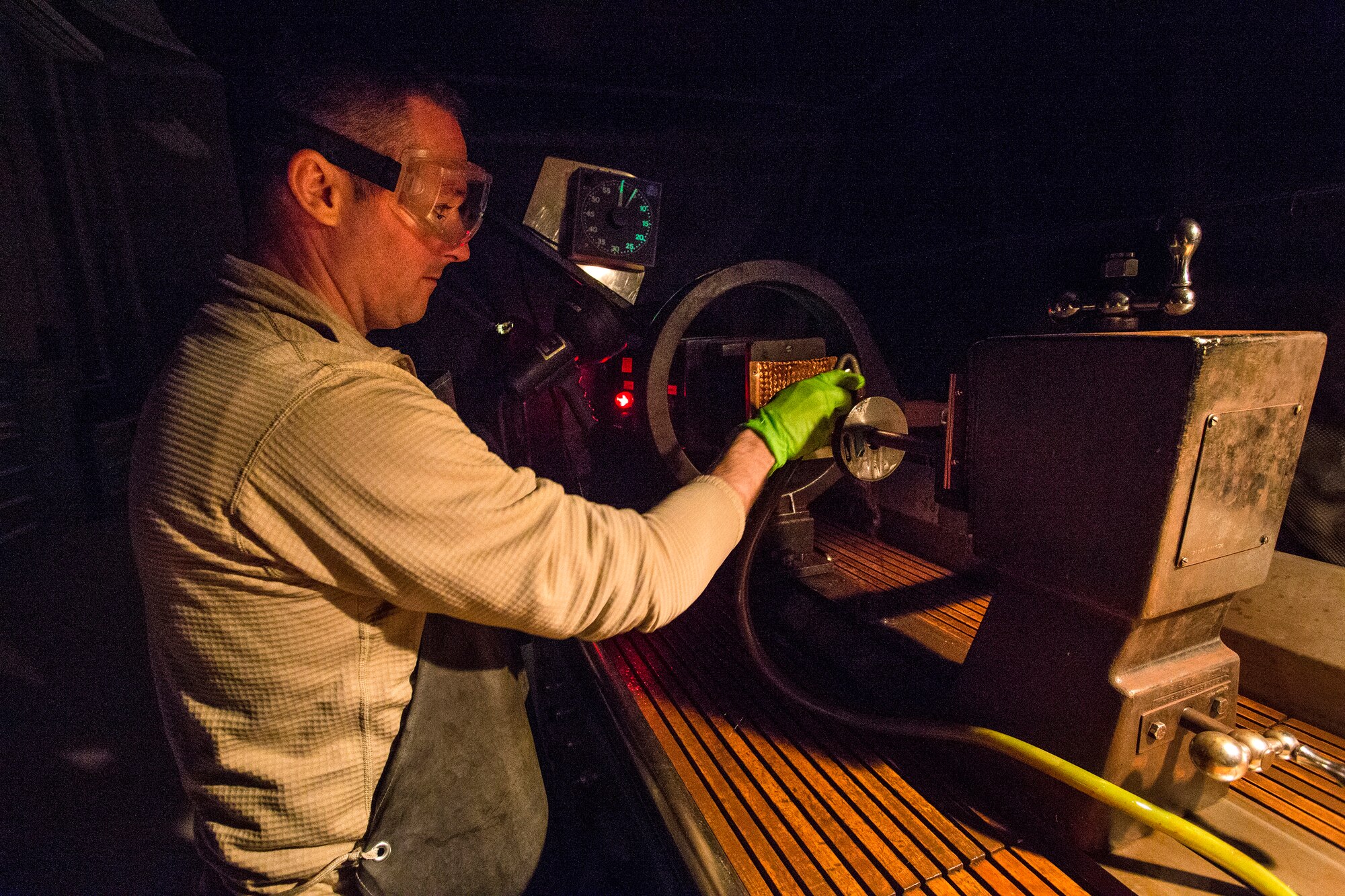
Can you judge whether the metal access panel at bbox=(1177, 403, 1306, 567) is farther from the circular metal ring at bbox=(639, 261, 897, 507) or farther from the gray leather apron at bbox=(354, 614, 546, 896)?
the gray leather apron at bbox=(354, 614, 546, 896)

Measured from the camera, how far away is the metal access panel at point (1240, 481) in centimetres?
77

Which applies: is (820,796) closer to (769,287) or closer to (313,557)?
(313,557)

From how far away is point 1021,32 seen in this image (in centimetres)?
180

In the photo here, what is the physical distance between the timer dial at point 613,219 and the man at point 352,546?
1.11 m

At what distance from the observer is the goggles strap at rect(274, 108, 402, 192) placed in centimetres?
98

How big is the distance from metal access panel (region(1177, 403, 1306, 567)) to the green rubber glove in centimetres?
59

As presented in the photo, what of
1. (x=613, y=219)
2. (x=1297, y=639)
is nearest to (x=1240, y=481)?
(x=1297, y=639)

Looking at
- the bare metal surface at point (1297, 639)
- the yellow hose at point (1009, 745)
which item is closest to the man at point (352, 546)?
the yellow hose at point (1009, 745)

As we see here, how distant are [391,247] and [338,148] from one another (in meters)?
0.17

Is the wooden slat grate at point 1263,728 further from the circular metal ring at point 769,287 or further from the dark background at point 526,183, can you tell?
the dark background at point 526,183

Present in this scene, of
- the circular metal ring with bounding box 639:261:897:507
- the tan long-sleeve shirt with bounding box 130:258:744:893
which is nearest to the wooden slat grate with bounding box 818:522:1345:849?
the circular metal ring with bounding box 639:261:897:507

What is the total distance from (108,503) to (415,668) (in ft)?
4.88

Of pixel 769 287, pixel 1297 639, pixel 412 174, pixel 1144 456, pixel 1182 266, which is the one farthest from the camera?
pixel 769 287

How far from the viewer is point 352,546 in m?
0.79
